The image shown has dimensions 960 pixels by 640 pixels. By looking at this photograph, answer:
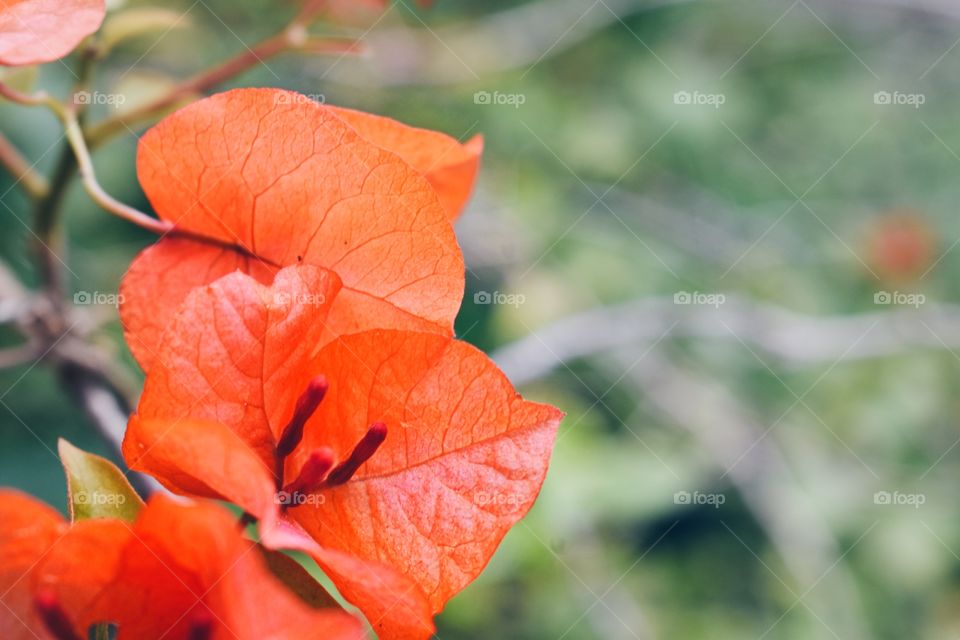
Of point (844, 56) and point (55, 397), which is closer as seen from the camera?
point (55, 397)

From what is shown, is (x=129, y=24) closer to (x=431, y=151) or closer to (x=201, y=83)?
(x=201, y=83)

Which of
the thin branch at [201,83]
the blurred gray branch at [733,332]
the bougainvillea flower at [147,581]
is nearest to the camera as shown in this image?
the bougainvillea flower at [147,581]

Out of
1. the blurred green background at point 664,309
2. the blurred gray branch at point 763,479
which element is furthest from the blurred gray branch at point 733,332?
the blurred gray branch at point 763,479

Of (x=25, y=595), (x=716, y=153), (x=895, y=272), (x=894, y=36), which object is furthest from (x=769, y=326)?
(x=25, y=595)

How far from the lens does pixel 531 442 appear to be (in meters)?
0.39

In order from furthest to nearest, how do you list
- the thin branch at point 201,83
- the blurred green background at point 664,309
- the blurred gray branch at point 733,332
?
the blurred green background at point 664,309 → the blurred gray branch at point 733,332 → the thin branch at point 201,83

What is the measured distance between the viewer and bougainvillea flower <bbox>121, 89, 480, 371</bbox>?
39 cm

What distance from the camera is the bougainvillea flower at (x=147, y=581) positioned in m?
0.30

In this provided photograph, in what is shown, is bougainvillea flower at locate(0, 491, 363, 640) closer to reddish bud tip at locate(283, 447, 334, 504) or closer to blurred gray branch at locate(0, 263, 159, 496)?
reddish bud tip at locate(283, 447, 334, 504)

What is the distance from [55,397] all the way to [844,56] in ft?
6.51

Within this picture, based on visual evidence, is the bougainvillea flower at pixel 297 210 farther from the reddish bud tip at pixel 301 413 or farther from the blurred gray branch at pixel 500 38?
the blurred gray branch at pixel 500 38

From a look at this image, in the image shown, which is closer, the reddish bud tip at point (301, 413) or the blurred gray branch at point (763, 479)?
the reddish bud tip at point (301, 413)

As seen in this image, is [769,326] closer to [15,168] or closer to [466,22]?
[466,22]

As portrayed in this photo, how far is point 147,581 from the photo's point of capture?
12.9 inches
